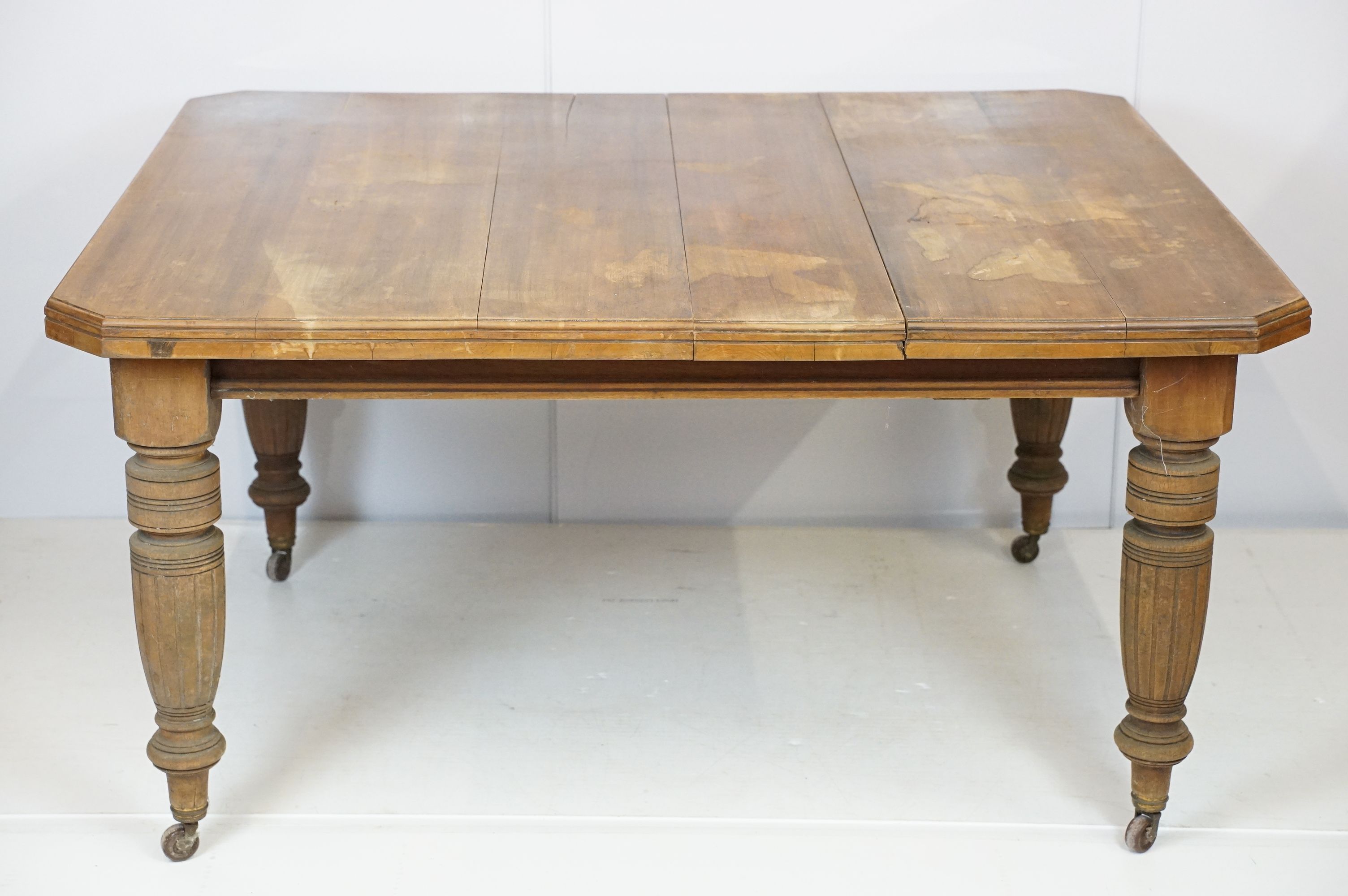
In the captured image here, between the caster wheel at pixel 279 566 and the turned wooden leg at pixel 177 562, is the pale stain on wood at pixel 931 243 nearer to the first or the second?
the turned wooden leg at pixel 177 562

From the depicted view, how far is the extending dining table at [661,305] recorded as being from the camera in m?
1.55

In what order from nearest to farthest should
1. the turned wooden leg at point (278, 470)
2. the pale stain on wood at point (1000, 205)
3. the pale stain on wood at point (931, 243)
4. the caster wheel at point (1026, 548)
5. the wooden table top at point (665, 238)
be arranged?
the wooden table top at point (665, 238) → the pale stain on wood at point (931, 243) → the pale stain on wood at point (1000, 205) → the turned wooden leg at point (278, 470) → the caster wheel at point (1026, 548)

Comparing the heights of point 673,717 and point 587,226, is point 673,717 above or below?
below

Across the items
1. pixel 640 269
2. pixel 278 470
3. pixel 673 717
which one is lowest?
pixel 673 717

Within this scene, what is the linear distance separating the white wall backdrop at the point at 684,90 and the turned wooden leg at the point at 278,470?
0.22 metres

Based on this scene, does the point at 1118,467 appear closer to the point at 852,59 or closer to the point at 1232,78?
the point at 1232,78

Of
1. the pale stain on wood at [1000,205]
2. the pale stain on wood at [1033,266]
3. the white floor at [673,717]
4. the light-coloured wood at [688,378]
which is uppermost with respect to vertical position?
the pale stain on wood at [1000,205]

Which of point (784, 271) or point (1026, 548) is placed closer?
point (784, 271)

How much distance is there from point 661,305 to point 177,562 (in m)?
0.61

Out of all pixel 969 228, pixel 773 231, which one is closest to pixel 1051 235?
pixel 969 228

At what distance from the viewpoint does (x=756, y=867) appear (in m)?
1.76

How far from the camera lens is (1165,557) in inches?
66.2

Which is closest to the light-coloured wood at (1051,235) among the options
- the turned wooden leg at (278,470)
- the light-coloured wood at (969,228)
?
the light-coloured wood at (969,228)

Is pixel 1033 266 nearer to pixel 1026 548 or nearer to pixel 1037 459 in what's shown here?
pixel 1037 459
